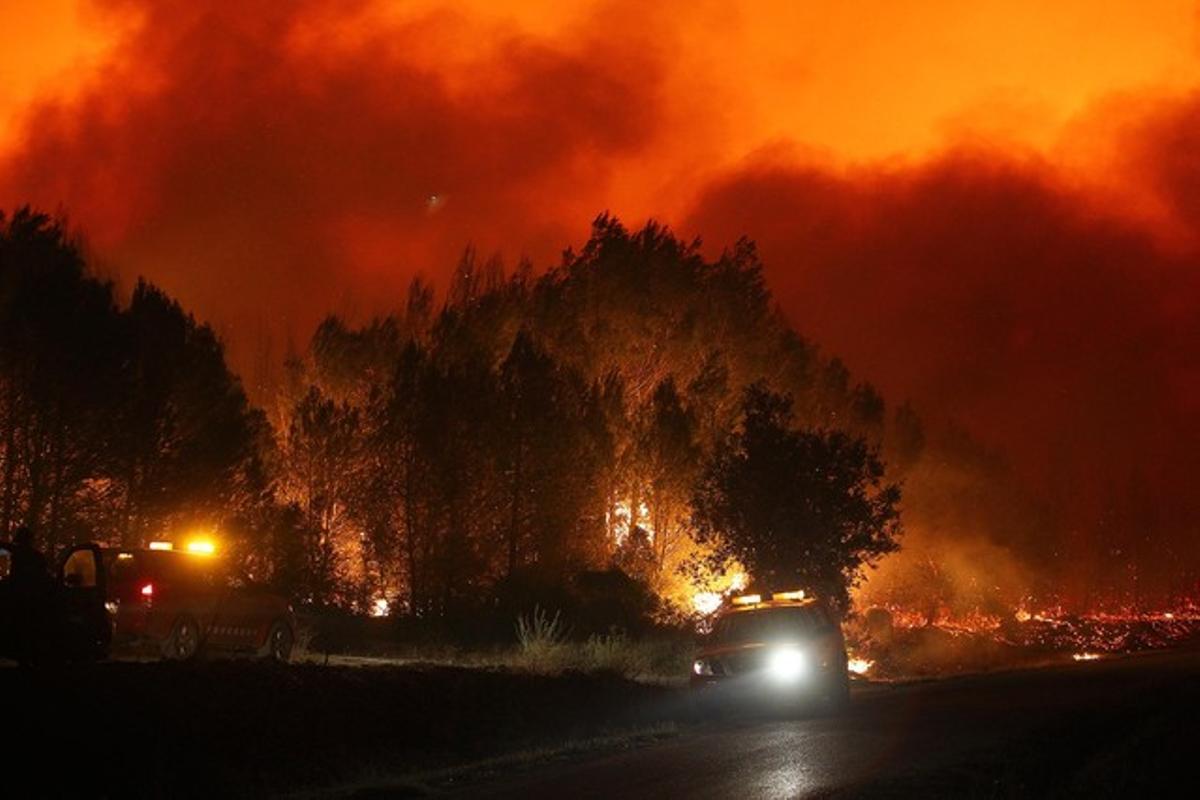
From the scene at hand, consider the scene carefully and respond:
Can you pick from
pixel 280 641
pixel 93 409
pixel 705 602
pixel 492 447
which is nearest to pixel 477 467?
pixel 492 447

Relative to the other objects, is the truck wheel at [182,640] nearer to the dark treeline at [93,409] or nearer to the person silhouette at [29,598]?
the person silhouette at [29,598]

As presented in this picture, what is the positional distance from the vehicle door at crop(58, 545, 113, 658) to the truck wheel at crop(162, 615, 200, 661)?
2.59 m

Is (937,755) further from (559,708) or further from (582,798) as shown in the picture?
(559,708)

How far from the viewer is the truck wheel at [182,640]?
23.4 metres

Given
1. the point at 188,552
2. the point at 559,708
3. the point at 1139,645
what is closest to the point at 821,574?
the point at 559,708

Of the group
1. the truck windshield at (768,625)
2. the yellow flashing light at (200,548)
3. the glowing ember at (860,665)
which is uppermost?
the yellow flashing light at (200,548)

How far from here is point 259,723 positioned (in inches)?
705

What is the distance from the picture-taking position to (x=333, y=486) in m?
50.0

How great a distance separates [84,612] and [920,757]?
1166cm

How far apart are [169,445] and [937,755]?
29.2 m

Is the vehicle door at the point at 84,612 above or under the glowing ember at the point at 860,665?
above

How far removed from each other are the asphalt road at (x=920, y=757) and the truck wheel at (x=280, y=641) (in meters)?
8.08

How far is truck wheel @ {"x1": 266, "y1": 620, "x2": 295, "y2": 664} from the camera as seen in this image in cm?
2570

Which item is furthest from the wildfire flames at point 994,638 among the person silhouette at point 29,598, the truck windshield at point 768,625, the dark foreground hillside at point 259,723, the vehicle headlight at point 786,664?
the person silhouette at point 29,598
